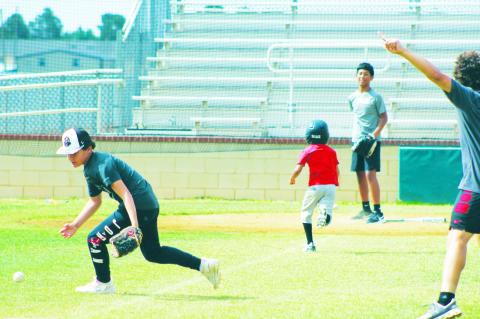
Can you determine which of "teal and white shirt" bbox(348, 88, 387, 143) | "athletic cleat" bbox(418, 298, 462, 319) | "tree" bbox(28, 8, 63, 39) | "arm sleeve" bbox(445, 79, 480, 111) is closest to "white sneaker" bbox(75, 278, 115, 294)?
"athletic cleat" bbox(418, 298, 462, 319)

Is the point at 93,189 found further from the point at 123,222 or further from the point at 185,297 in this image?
→ the point at 185,297

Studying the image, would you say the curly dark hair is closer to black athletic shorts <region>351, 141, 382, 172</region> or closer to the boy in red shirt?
the boy in red shirt

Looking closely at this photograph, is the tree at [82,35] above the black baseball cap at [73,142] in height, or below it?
above

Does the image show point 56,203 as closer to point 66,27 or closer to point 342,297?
point 66,27

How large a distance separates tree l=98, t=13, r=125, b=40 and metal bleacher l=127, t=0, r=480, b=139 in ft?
3.34

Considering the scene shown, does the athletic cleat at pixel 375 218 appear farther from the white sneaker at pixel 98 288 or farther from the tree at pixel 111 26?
the tree at pixel 111 26

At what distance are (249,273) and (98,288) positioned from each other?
171 cm

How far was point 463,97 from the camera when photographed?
6.20 m

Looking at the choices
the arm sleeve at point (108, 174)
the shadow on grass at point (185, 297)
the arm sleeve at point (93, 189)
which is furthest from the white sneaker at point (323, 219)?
the arm sleeve at point (108, 174)

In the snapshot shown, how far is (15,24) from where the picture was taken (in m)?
20.8

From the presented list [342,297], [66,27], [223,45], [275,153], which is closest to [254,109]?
[275,153]

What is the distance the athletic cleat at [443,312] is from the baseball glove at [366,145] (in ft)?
23.8

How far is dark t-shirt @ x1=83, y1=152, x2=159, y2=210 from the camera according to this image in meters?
7.59

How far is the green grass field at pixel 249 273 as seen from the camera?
7039 millimetres
